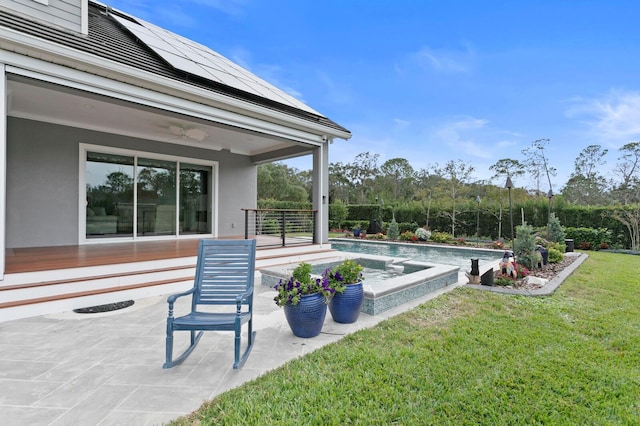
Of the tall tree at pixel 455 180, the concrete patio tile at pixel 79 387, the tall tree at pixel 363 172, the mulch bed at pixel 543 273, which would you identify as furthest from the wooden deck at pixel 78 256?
the tall tree at pixel 363 172

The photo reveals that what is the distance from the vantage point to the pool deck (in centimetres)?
217

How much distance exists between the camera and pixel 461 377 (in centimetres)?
261

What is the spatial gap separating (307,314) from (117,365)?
5.93 feet

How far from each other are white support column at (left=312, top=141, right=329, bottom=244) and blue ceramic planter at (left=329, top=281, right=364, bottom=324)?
455cm

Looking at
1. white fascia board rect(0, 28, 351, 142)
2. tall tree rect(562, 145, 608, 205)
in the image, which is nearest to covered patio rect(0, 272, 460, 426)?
white fascia board rect(0, 28, 351, 142)

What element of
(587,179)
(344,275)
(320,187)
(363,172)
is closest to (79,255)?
(344,275)

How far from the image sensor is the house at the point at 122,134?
14.8ft

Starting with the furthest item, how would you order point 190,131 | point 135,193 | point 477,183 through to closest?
point 477,183
point 135,193
point 190,131

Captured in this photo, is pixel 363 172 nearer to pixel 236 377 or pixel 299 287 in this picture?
pixel 299 287

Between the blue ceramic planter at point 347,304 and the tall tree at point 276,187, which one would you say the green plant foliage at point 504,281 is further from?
the tall tree at point 276,187

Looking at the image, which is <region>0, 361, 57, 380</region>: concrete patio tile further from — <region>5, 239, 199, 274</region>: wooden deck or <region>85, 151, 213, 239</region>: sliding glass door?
<region>85, 151, 213, 239</region>: sliding glass door

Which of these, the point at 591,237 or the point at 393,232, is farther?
the point at 393,232

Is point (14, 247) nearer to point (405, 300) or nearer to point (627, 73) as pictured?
point (405, 300)

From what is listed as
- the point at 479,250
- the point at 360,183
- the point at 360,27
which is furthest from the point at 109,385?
the point at 360,183
